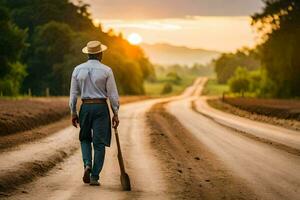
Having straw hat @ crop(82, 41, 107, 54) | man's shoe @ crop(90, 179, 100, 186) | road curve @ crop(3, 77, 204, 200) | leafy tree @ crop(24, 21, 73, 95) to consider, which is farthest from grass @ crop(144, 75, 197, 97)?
man's shoe @ crop(90, 179, 100, 186)

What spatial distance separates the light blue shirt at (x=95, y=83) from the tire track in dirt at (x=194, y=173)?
1.80m

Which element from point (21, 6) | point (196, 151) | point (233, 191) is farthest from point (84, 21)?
point (233, 191)

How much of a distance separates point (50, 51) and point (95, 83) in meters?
62.8

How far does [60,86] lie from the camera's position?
→ 70.7 m

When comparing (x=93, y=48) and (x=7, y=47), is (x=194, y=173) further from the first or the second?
(x=7, y=47)

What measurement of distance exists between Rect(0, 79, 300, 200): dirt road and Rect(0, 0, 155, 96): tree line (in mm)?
42148

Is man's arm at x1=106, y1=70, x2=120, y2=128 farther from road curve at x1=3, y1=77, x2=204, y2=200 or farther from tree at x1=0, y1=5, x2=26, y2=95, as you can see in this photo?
tree at x1=0, y1=5, x2=26, y2=95

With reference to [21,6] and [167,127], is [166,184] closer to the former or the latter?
[167,127]

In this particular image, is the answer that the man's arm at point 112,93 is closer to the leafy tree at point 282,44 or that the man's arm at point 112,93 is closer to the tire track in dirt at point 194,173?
the tire track in dirt at point 194,173

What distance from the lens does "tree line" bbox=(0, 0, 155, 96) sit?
64.6 meters

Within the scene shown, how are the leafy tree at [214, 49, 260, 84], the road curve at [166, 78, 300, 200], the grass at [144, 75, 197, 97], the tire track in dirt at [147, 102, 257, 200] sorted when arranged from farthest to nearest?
the leafy tree at [214, 49, 260, 84]
the grass at [144, 75, 197, 97]
the road curve at [166, 78, 300, 200]
the tire track in dirt at [147, 102, 257, 200]

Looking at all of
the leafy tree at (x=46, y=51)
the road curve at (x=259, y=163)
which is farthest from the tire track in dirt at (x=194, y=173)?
the leafy tree at (x=46, y=51)

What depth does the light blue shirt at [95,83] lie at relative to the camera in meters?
9.76

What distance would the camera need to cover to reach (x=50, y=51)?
71.3 m
